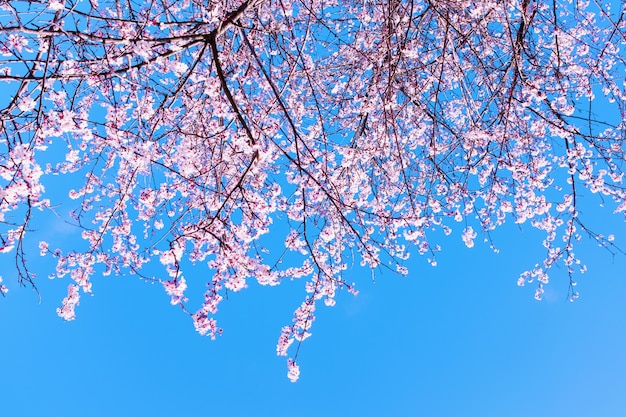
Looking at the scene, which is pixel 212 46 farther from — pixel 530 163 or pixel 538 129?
pixel 538 129

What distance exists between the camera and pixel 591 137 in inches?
205

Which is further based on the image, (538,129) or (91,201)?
(538,129)

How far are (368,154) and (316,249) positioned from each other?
4.05 feet

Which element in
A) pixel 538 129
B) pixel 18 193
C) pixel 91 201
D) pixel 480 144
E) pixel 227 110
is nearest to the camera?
pixel 18 193

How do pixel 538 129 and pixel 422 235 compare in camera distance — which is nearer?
pixel 422 235

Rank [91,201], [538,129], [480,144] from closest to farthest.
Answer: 1. [480,144]
2. [91,201]
3. [538,129]

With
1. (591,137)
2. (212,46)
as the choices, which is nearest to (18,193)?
(212,46)

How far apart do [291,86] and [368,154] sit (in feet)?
4.14

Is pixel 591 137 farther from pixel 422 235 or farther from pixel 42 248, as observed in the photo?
pixel 42 248

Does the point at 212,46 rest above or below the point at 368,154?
below

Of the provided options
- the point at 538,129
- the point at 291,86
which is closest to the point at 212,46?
the point at 291,86

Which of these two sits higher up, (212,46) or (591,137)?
(591,137)

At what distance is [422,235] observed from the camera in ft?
19.9

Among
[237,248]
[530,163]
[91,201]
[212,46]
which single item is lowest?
[237,248]
